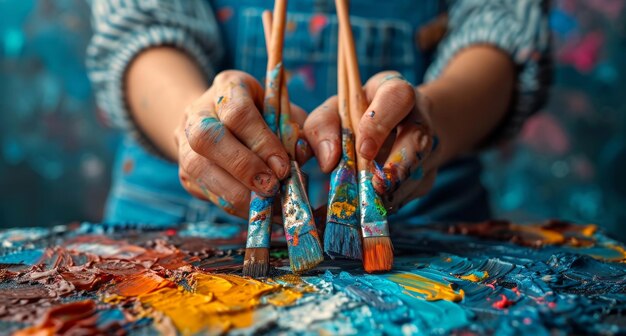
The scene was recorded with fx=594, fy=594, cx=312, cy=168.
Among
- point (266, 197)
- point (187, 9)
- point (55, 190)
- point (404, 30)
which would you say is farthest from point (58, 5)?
point (266, 197)

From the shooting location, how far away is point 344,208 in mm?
815

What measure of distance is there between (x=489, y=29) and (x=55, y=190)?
2.16 m

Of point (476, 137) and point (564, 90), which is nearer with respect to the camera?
point (476, 137)

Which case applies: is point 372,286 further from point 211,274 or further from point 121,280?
point 121,280

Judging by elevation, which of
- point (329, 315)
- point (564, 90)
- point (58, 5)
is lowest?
point (329, 315)

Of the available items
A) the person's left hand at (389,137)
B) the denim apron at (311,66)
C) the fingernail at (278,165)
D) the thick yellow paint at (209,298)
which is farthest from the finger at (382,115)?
the denim apron at (311,66)

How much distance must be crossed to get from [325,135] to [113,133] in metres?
2.14

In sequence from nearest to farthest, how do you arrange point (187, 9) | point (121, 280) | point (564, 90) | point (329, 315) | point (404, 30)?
point (329, 315), point (121, 280), point (187, 9), point (404, 30), point (564, 90)

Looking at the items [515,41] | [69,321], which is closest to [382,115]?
[69,321]

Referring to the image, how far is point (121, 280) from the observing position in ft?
2.51

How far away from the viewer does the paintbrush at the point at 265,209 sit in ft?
2.60

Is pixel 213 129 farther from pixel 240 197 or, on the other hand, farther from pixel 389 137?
pixel 389 137

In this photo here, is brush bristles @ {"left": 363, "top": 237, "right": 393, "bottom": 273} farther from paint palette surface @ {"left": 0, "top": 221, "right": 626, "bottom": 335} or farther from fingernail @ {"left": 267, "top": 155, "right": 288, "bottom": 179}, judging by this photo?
fingernail @ {"left": 267, "top": 155, "right": 288, "bottom": 179}

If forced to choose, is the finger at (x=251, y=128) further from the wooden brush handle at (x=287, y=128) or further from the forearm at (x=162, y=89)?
the forearm at (x=162, y=89)
